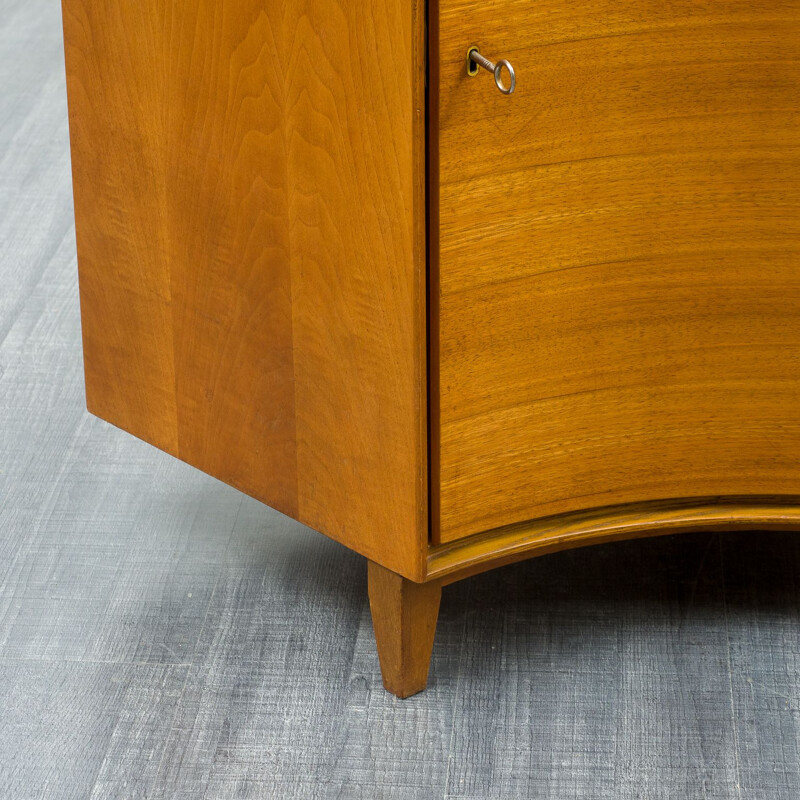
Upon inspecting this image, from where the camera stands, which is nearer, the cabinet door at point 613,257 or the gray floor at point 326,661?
the cabinet door at point 613,257

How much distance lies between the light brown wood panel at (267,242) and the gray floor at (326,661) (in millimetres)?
145

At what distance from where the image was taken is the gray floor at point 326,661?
1.08m

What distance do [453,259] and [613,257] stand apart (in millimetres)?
138

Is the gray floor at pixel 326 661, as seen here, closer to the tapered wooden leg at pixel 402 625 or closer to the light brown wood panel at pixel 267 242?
the tapered wooden leg at pixel 402 625

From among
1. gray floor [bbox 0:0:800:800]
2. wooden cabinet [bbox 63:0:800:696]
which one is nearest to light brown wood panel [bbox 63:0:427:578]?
wooden cabinet [bbox 63:0:800:696]

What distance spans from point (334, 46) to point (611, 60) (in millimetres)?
196

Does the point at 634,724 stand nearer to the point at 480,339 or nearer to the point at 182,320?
the point at 480,339

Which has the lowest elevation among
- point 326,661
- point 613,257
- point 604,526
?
point 326,661

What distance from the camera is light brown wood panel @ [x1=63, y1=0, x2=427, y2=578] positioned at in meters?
0.97

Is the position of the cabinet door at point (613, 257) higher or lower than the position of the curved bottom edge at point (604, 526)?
higher

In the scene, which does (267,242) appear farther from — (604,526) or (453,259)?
(604,526)

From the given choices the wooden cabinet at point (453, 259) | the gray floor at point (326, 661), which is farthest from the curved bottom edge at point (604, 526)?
the gray floor at point (326, 661)

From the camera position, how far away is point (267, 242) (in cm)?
106

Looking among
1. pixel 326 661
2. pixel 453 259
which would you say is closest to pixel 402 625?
pixel 326 661
